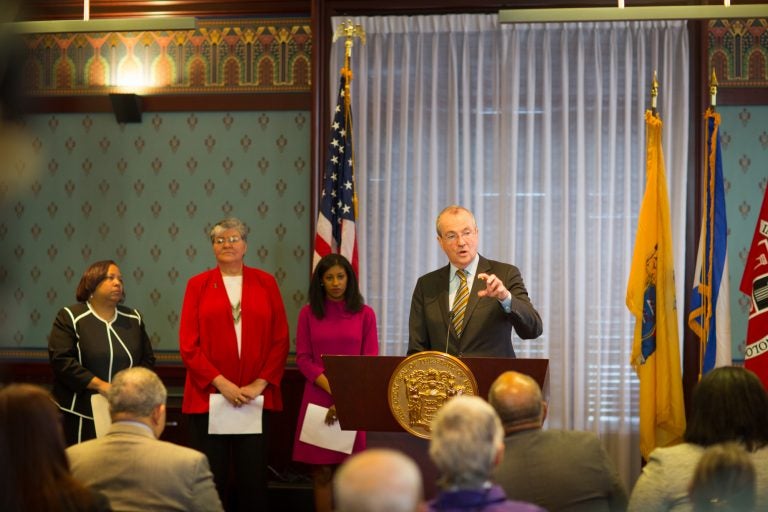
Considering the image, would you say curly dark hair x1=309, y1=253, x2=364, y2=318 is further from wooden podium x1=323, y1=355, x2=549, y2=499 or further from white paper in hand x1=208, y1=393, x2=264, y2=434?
wooden podium x1=323, y1=355, x2=549, y2=499

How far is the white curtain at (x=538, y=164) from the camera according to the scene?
5.93 metres

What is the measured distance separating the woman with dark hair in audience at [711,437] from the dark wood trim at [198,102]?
389 cm

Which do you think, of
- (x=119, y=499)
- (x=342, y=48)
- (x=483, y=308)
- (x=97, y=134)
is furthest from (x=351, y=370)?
(x=97, y=134)

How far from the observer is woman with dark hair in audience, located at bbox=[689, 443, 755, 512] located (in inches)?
94.8

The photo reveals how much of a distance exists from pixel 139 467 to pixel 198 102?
3984 mm

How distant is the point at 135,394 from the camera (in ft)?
9.39

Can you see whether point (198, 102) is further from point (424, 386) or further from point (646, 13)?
point (424, 386)

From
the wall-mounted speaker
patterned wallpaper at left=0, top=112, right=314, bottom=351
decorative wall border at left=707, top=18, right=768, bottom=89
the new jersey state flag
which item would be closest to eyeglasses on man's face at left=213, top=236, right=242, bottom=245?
patterned wallpaper at left=0, top=112, right=314, bottom=351

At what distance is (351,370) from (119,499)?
1.32 metres

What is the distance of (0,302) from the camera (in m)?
1.49

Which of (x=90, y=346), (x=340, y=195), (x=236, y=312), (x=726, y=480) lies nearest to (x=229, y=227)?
(x=236, y=312)

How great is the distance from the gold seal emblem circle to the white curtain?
224 centimetres

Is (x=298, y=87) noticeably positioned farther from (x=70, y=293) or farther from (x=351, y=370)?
(x=351, y=370)

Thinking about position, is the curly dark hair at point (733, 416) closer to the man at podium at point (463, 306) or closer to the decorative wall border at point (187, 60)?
the man at podium at point (463, 306)
